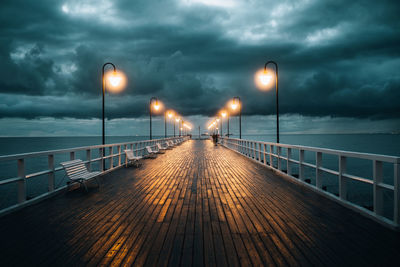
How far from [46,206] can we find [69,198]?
583mm

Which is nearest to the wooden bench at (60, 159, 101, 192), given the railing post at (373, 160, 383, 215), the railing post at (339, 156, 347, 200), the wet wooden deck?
the wet wooden deck

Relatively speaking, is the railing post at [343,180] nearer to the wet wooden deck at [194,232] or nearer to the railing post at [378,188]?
the wet wooden deck at [194,232]

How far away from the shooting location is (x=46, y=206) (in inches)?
176

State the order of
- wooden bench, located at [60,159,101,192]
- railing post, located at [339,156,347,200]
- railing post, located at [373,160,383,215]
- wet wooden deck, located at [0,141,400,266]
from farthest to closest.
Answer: wooden bench, located at [60,159,101,192]
railing post, located at [339,156,347,200]
railing post, located at [373,160,383,215]
wet wooden deck, located at [0,141,400,266]

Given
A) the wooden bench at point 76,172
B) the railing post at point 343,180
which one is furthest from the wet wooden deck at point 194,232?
the wooden bench at point 76,172

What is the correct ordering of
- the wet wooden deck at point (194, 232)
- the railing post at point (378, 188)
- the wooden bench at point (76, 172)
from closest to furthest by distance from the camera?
the wet wooden deck at point (194, 232) < the railing post at point (378, 188) < the wooden bench at point (76, 172)

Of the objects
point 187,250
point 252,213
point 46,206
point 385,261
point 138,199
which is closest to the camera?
point 385,261

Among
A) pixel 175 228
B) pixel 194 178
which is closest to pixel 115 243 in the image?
pixel 175 228

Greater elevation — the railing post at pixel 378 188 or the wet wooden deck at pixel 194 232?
the railing post at pixel 378 188

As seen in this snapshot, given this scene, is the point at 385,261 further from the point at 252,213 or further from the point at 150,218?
the point at 150,218

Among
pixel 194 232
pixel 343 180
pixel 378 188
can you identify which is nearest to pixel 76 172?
pixel 194 232

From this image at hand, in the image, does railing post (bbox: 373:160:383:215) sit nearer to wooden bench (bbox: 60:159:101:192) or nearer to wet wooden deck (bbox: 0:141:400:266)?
wet wooden deck (bbox: 0:141:400:266)

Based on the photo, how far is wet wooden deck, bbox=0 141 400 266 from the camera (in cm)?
261

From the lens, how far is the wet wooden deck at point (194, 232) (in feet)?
8.56
